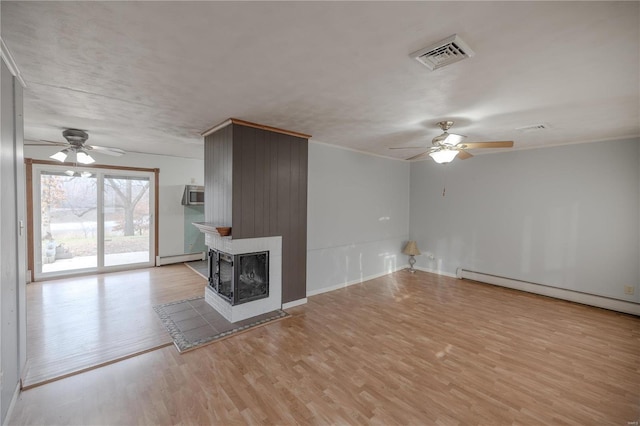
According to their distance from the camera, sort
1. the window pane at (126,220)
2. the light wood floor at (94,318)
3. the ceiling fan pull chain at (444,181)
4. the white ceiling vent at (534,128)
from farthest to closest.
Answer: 1. the ceiling fan pull chain at (444,181)
2. the window pane at (126,220)
3. the white ceiling vent at (534,128)
4. the light wood floor at (94,318)

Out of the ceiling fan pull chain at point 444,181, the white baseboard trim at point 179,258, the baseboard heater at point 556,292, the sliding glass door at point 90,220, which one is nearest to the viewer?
the baseboard heater at point 556,292

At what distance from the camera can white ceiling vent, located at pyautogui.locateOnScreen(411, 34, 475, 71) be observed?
1.63 meters

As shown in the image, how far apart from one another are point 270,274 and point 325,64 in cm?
275

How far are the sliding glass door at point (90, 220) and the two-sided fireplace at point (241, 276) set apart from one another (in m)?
3.29

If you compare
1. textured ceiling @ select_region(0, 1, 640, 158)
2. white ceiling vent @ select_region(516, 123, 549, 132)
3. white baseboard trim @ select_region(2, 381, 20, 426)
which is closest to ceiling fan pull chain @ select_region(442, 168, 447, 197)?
white ceiling vent @ select_region(516, 123, 549, 132)

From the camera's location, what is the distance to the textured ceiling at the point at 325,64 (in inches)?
55.8

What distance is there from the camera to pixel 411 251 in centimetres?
601

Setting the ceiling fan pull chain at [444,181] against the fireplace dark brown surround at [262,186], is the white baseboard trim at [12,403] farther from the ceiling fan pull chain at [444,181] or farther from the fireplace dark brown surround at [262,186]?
the ceiling fan pull chain at [444,181]

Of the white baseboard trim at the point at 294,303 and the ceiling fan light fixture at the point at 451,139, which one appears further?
the white baseboard trim at the point at 294,303

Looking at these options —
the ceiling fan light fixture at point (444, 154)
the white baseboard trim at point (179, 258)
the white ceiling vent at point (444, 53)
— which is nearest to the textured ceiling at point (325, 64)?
the white ceiling vent at point (444, 53)

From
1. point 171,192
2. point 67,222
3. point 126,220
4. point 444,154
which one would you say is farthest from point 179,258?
point 444,154

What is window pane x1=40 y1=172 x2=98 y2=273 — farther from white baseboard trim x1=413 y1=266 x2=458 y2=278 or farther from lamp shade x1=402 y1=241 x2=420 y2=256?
white baseboard trim x1=413 y1=266 x2=458 y2=278

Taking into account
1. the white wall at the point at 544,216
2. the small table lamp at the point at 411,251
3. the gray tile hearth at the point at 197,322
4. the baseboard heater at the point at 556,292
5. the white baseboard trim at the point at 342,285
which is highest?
the white wall at the point at 544,216

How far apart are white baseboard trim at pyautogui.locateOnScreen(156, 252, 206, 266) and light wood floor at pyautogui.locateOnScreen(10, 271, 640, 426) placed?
403 cm
